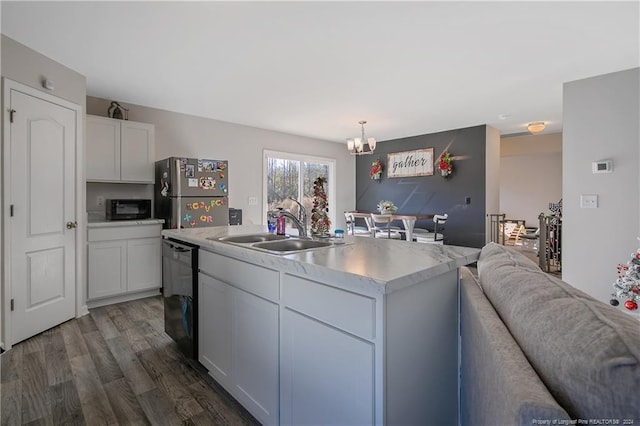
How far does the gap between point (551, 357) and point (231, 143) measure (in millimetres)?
5195

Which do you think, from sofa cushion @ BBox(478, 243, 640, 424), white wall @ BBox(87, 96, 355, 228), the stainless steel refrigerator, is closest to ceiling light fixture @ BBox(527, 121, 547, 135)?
white wall @ BBox(87, 96, 355, 228)

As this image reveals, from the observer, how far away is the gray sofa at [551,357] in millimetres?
524

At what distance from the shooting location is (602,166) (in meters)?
3.23

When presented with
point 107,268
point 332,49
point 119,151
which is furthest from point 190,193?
point 332,49

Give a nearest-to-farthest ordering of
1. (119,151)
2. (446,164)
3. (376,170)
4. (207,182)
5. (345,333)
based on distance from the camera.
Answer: (345,333) → (119,151) → (207,182) → (446,164) → (376,170)

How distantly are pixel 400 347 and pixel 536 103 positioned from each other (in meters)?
4.49

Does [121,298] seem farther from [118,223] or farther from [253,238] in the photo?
[253,238]

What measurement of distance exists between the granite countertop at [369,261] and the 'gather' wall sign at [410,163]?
4634mm

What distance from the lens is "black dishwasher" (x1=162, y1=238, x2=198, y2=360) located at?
2.14m

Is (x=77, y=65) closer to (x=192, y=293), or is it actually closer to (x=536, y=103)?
(x=192, y=293)

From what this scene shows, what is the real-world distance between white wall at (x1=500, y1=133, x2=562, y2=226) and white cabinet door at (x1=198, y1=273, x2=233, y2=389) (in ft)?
24.4

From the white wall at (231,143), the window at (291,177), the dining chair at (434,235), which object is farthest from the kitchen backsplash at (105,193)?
the dining chair at (434,235)

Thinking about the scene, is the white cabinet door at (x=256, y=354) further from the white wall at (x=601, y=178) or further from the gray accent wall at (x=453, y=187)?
the gray accent wall at (x=453, y=187)

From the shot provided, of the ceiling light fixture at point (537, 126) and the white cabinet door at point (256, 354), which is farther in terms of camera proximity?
the ceiling light fixture at point (537, 126)
